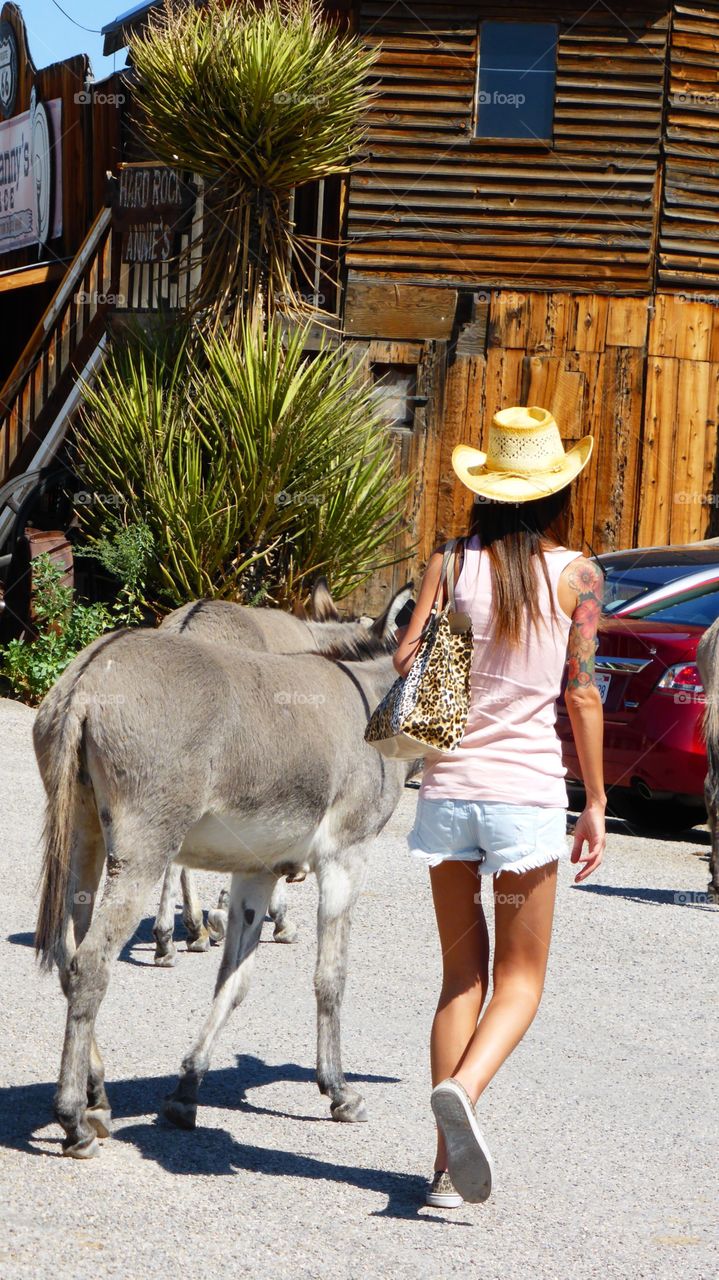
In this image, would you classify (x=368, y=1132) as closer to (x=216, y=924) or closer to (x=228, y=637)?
(x=216, y=924)

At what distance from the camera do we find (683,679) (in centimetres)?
965

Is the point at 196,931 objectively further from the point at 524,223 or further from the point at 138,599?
the point at 524,223

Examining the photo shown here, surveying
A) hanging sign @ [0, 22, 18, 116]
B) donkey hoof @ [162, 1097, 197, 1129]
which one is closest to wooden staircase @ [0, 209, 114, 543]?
hanging sign @ [0, 22, 18, 116]

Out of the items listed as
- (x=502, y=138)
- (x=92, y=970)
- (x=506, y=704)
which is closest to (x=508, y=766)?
(x=506, y=704)

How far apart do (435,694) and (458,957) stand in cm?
74

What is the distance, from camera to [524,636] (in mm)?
4031

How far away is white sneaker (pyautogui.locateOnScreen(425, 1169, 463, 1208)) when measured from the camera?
3990 mm

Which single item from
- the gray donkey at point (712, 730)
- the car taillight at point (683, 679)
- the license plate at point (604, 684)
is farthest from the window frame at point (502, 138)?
the gray donkey at point (712, 730)

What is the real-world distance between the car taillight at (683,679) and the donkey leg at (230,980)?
5.25 meters

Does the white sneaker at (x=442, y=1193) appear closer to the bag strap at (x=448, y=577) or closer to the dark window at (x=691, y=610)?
the bag strap at (x=448, y=577)

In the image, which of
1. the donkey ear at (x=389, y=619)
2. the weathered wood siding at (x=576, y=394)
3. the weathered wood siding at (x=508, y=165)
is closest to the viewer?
the donkey ear at (x=389, y=619)

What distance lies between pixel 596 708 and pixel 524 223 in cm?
1260

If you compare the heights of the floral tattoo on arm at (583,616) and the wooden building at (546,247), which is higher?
the wooden building at (546,247)

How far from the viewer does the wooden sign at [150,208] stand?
1488 cm
